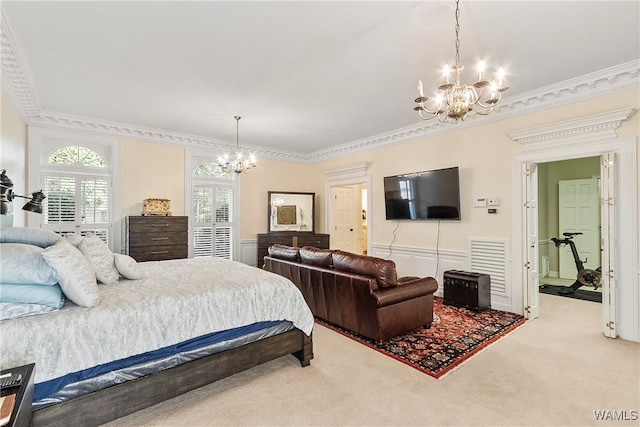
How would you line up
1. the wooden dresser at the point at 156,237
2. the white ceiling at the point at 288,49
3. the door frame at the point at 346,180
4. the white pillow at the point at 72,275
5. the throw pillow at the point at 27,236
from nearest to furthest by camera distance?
1. the white pillow at the point at 72,275
2. the throw pillow at the point at 27,236
3. the white ceiling at the point at 288,49
4. the wooden dresser at the point at 156,237
5. the door frame at the point at 346,180

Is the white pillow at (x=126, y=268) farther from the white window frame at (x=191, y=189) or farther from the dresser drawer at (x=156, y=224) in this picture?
the white window frame at (x=191, y=189)

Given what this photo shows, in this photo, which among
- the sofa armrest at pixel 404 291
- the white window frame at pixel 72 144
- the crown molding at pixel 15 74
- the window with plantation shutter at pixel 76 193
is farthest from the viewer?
the window with plantation shutter at pixel 76 193

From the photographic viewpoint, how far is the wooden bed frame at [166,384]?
1784mm

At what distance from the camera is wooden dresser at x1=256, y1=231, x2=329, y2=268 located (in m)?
6.67

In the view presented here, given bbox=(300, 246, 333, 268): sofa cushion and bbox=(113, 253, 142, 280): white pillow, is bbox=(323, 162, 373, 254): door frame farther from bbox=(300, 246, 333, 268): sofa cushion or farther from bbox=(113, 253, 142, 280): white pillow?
bbox=(113, 253, 142, 280): white pillow

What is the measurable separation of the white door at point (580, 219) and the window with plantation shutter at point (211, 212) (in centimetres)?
707

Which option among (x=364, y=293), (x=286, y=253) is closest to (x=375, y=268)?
(x=364, y=293)

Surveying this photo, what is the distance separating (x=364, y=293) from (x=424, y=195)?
9.20 feet

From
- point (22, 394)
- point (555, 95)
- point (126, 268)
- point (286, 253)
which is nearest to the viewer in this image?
point (22, 394)

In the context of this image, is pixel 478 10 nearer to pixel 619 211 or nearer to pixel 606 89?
pixel 606 89

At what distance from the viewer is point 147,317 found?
2.04 m

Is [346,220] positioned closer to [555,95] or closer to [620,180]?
[555,95]

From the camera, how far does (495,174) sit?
14.7 ft

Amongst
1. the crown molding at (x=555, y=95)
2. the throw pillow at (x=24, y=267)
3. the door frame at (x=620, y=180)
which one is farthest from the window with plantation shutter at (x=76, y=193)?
Result: the door frame at (x=620, y=180)
